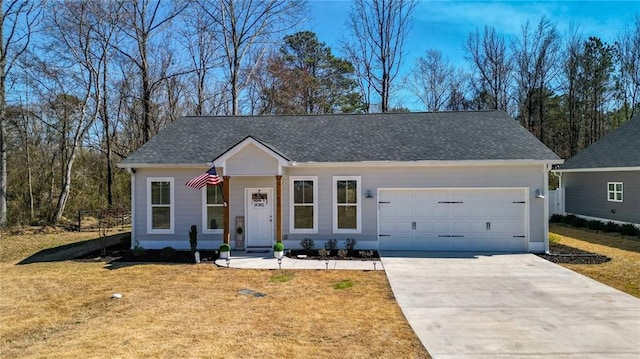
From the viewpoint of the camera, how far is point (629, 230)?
16062 mm

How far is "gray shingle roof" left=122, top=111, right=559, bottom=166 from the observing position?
12867 millimetres

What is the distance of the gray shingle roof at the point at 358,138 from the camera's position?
1287 centimetres

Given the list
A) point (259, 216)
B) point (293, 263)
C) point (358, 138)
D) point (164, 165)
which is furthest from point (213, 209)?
point (358, 138)

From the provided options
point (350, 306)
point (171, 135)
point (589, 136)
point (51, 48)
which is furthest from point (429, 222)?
point (589, 136)

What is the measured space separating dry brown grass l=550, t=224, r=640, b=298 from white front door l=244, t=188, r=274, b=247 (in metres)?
8.84

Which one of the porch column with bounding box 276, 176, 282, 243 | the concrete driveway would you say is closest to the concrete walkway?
the concrete driveway

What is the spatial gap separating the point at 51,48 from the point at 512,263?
22.9 metres

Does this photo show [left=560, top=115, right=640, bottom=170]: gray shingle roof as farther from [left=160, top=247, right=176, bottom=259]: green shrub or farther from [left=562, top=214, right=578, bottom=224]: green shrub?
[left=160, top=247, right=176, bottom=259]: green shrub

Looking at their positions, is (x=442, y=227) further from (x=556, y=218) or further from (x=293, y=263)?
(x=556, y=218)

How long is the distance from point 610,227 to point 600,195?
2.04 m

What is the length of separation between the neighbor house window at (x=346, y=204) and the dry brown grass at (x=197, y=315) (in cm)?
282

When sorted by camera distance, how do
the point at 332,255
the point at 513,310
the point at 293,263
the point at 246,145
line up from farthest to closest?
the point at 332,255 → the point at 246,145 → the point at 293,263 → the point at 513,310

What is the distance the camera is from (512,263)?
11.1 metres

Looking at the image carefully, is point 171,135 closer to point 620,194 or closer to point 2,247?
point 2,247
